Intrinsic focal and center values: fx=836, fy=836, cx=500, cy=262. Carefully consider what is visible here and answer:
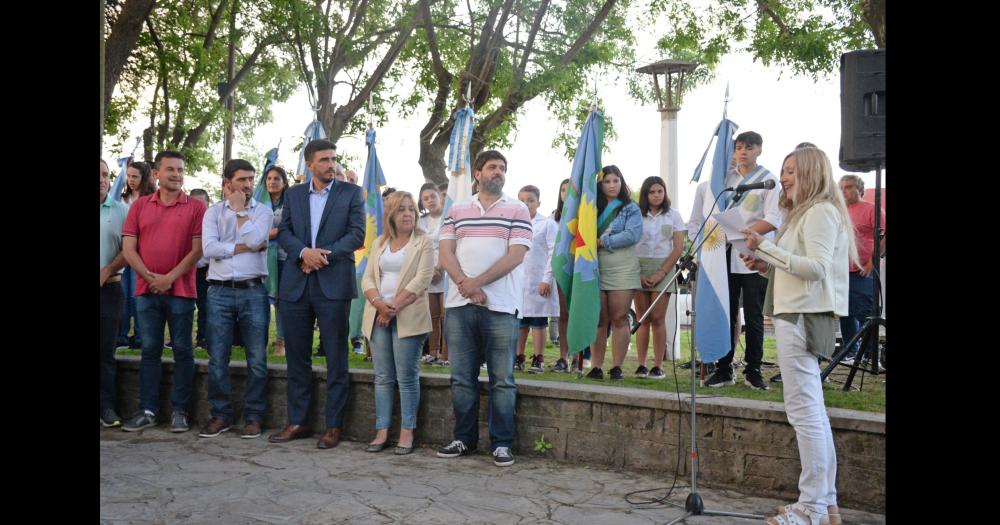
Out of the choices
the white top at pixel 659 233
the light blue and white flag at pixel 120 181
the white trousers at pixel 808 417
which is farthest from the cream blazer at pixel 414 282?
the light blue and white flag at pixel 120 181

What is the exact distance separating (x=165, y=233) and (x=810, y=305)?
17.2 feet

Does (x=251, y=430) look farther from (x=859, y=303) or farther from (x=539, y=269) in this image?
(x=859, y=303)

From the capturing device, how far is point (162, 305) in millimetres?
7098

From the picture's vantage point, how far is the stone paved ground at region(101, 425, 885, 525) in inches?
179

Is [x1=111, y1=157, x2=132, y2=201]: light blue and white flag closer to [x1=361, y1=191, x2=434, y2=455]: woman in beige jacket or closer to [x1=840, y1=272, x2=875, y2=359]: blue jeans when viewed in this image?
[x1=361, y1=191, x2=434, y2=455]: woman in beige jacket

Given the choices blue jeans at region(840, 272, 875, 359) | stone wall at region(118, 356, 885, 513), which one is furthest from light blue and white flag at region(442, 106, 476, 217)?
blue jeans at region(840, 272, 875, 359)

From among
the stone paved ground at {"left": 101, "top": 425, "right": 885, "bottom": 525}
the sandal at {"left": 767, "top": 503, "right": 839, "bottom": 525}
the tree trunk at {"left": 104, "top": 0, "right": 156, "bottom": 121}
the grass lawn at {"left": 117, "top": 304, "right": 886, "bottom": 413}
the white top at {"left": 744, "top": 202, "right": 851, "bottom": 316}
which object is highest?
the tree trunk at {"left": 104, "top": 0, "right": 156, "bottom": 121}

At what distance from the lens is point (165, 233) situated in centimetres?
709

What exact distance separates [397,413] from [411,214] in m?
1.60

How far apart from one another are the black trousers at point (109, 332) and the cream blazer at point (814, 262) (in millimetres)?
5444

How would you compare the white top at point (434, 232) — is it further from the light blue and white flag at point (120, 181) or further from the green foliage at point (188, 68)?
the green foliage at point (188, 68)

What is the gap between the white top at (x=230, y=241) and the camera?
6.86 meters

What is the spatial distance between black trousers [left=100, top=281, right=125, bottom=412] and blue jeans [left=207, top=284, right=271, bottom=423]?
895 mm
